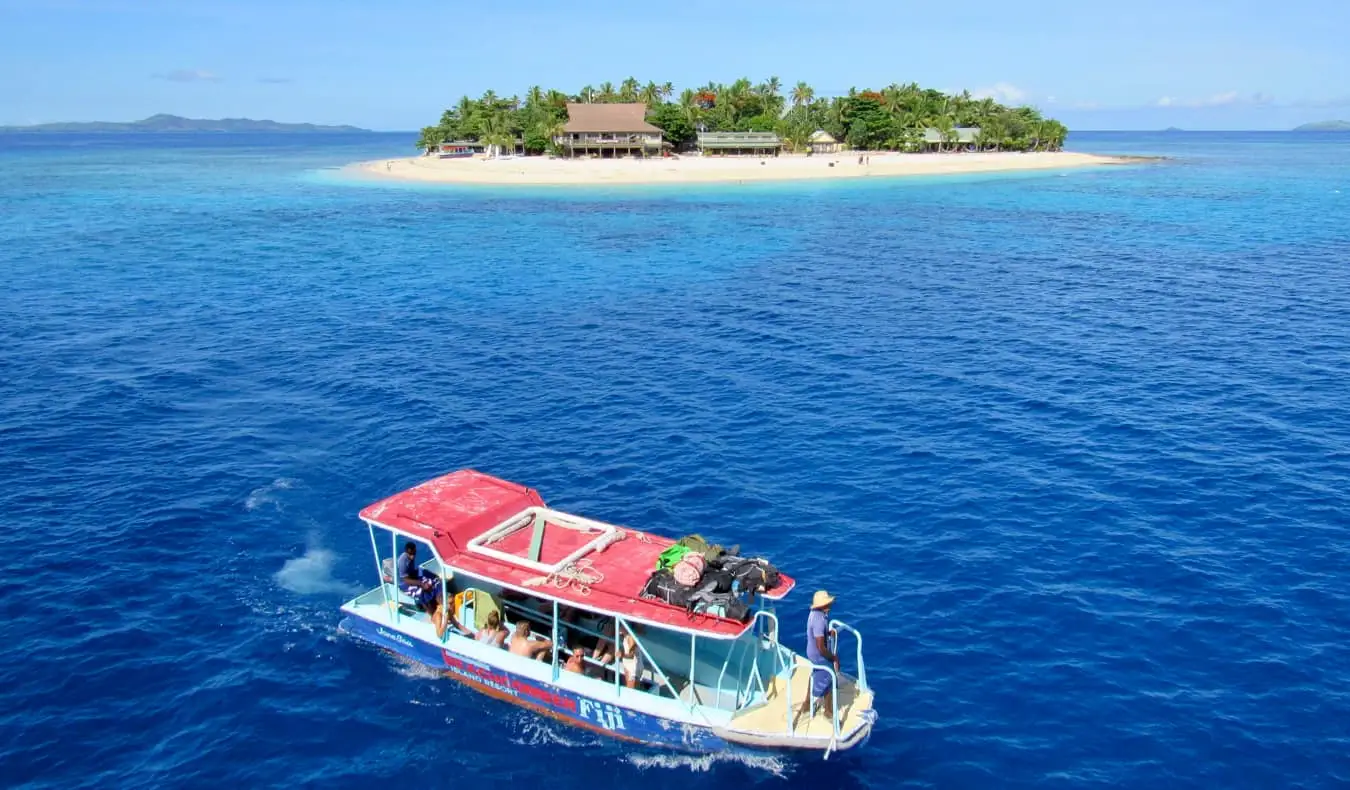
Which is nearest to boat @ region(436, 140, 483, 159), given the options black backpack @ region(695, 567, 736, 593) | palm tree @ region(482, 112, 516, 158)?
palm tree @ region(482, 112, 516, 158)

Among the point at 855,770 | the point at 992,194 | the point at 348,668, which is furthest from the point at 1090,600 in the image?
the point at 992,194

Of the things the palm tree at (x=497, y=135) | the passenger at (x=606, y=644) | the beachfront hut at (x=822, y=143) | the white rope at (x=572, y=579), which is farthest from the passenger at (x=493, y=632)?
the beachfront hut at (x=822, y=143)

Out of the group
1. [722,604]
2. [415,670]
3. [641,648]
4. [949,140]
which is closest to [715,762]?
[641,648]

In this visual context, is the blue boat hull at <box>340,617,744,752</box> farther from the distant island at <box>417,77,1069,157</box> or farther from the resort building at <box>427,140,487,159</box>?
the resort building at <box>427,140,487,159</box>

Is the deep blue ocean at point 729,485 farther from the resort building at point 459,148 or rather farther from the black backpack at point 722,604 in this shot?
the resort building at point 459,148

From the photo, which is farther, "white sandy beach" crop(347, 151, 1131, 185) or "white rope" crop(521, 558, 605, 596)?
"white sandy beach" crop(347, 151, 1131, 185)

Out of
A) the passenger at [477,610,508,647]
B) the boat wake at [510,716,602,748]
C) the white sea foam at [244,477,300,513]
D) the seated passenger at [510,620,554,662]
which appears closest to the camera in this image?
the boat wake at [510,716,602,748]
